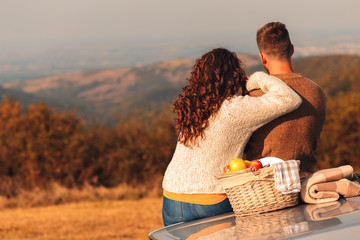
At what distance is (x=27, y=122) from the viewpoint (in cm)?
1249

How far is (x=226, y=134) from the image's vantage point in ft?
9.96

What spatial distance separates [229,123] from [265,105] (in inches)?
10.3


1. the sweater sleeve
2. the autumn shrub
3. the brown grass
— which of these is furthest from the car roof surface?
the autumn shrub

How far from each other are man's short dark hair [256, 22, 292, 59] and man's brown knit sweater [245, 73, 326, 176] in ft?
0.60

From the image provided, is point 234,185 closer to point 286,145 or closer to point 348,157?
point 286,145

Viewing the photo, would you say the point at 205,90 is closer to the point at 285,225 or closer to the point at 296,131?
the point at 296,131

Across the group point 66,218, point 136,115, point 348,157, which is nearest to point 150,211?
point 66,218

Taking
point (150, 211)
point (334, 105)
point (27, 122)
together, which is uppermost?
point (27, 122)

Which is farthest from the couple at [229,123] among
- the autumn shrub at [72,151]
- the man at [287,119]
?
the autumn shrub at [72,151]

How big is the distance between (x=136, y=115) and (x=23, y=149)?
11.1ft

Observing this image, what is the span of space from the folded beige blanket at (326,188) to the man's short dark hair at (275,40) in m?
0.95

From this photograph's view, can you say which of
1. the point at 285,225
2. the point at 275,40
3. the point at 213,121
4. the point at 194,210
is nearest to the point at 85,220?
the point at 194,210

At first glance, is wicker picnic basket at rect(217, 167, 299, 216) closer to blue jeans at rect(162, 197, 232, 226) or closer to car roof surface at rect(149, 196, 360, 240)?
car roof surface at rect(149, 196, 360, 240)

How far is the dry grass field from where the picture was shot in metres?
8.14
